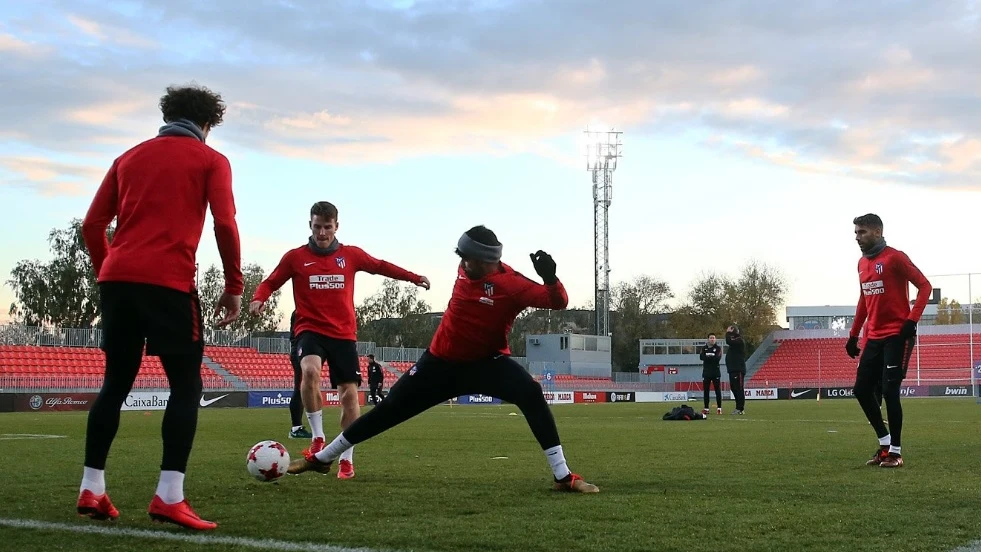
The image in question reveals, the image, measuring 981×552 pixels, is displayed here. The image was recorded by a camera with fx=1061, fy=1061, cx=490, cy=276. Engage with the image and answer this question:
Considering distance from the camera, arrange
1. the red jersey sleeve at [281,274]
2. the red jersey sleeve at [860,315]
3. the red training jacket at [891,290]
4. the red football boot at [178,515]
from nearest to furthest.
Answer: the red football boot at [178,515], the red jersey sleeve at [281,274], the red training jacket at [891,290], the red jersey sleeve at [860,315]

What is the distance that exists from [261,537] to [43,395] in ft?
90.3

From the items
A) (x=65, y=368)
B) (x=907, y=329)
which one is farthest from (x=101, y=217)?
(x=65, y=368)

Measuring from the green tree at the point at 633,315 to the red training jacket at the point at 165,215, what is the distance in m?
89.2

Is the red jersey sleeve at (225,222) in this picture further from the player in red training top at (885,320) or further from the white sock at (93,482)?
the player in red training top at (885,320)

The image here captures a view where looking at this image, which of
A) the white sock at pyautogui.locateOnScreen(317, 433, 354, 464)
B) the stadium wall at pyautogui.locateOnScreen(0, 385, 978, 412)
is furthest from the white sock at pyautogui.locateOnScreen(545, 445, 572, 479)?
the stadium wall at pyautogui.locateOnScreen(0, 385, 978, 412)

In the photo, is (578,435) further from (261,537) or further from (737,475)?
(261,537)

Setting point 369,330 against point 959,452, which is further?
point 369,330

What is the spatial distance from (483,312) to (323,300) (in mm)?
2383

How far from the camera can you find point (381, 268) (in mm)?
8664

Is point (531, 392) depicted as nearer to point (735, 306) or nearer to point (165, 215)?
point (165, 215)

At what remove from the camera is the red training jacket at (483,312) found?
6.29 meters

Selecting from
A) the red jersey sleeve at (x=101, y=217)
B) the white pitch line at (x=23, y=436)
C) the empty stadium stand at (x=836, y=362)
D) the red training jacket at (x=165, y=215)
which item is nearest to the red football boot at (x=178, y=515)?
the red training jacket at (x=165, y=215)

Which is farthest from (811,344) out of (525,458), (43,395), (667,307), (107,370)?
(107,370)

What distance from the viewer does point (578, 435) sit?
13.9m
